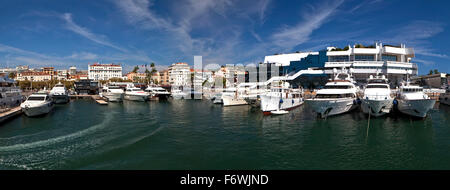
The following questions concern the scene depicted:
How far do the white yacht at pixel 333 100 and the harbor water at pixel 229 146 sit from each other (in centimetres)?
267

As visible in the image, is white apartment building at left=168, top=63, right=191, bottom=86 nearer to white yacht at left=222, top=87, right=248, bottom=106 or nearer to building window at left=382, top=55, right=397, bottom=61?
white yacht at left=222, top=87, right=248, bottom=106

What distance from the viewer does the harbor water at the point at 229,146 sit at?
13250mm

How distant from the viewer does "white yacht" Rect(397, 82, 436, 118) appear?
955 inches

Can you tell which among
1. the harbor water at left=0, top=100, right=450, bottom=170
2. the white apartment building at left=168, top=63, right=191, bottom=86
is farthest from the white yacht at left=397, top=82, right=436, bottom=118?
the white apartment building at left=168, top=63, right=191, bottom=86

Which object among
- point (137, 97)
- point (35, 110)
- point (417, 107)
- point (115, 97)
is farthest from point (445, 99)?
point (115, 97)

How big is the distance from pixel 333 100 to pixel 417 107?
339 inches

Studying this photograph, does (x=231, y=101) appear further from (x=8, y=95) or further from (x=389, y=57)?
(x=389, y=57)

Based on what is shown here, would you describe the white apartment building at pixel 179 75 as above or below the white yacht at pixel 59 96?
above

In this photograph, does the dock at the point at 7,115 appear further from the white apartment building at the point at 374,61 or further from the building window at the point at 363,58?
the building window at the point at 363,58

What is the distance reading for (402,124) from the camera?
23797 mm

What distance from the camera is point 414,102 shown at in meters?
24.7

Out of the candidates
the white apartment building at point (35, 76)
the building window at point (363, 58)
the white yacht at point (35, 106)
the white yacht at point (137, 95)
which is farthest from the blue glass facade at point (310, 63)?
the white apartment building at point (35, 76)
